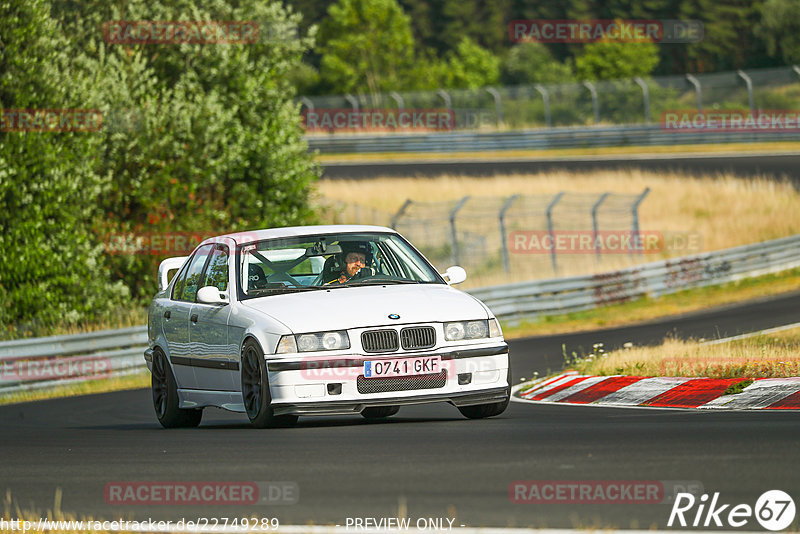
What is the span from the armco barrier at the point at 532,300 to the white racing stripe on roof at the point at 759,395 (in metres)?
11.3

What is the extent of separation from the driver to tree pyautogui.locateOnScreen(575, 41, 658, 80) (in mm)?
67769

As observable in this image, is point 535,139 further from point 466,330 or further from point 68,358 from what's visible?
point 466,330

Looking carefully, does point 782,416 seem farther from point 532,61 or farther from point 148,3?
point 532,61

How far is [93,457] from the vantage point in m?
8.57

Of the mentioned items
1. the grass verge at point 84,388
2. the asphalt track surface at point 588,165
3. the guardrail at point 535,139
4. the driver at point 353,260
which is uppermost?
the driver at point 353,260

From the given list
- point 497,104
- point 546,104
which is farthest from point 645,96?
point 497,104

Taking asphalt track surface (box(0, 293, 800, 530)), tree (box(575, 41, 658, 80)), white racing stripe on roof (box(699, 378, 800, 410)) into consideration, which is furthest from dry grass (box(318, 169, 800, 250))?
tree (box(575, 41, 658, 80))

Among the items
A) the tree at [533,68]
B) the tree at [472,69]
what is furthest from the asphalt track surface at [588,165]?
the tree at [533,68]

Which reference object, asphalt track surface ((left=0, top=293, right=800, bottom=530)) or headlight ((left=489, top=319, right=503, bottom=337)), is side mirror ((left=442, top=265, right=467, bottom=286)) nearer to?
headlight ((left=489, top=319, right=503, bottom=337))

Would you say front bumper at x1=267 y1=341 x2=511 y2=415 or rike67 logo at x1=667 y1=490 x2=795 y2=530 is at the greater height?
rike67 logo at x1=667 y1=490 x2=795 y2=530

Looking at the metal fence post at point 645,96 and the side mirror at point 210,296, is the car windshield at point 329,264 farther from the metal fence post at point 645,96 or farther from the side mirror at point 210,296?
the metal fence post at point 645,96

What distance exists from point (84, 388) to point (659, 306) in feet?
42.2

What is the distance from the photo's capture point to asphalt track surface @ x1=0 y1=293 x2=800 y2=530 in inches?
237

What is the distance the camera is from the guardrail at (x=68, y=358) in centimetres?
1864
